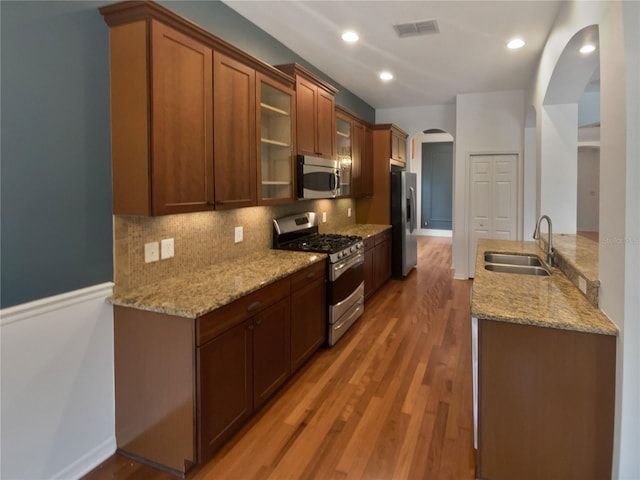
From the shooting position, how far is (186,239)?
104 inches

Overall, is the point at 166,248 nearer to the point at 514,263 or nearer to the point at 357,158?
the point at 514,263

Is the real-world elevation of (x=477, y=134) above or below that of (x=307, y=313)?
above

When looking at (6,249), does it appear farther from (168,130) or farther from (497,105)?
(497,105)

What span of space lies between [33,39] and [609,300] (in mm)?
2761

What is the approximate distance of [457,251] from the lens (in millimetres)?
6422

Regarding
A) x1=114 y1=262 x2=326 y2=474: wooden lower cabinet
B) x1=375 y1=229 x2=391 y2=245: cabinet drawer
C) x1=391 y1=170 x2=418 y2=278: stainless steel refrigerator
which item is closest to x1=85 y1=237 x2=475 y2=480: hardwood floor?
x1=114 y1=262 x2=326 y2=474: wooden lower cabinet

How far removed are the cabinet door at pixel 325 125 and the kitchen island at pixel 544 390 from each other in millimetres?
2468

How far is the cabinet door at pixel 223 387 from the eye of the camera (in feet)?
6.57

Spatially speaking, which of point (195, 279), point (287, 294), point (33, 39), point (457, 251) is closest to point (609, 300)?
point (287, 294)

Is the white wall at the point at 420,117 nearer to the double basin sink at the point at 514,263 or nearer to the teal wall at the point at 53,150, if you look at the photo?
the double basin sink at the point at 514,263

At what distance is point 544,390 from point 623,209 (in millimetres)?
850

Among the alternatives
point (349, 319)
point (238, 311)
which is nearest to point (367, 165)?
point (349, 319)

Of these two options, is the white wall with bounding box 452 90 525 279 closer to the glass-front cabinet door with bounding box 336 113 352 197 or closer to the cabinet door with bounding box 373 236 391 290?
the cabinet door with bounding box 373 236 391 290

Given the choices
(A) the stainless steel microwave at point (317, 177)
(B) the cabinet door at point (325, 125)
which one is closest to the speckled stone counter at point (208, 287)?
(A) the stainless steel microwave at point (317, 177)
